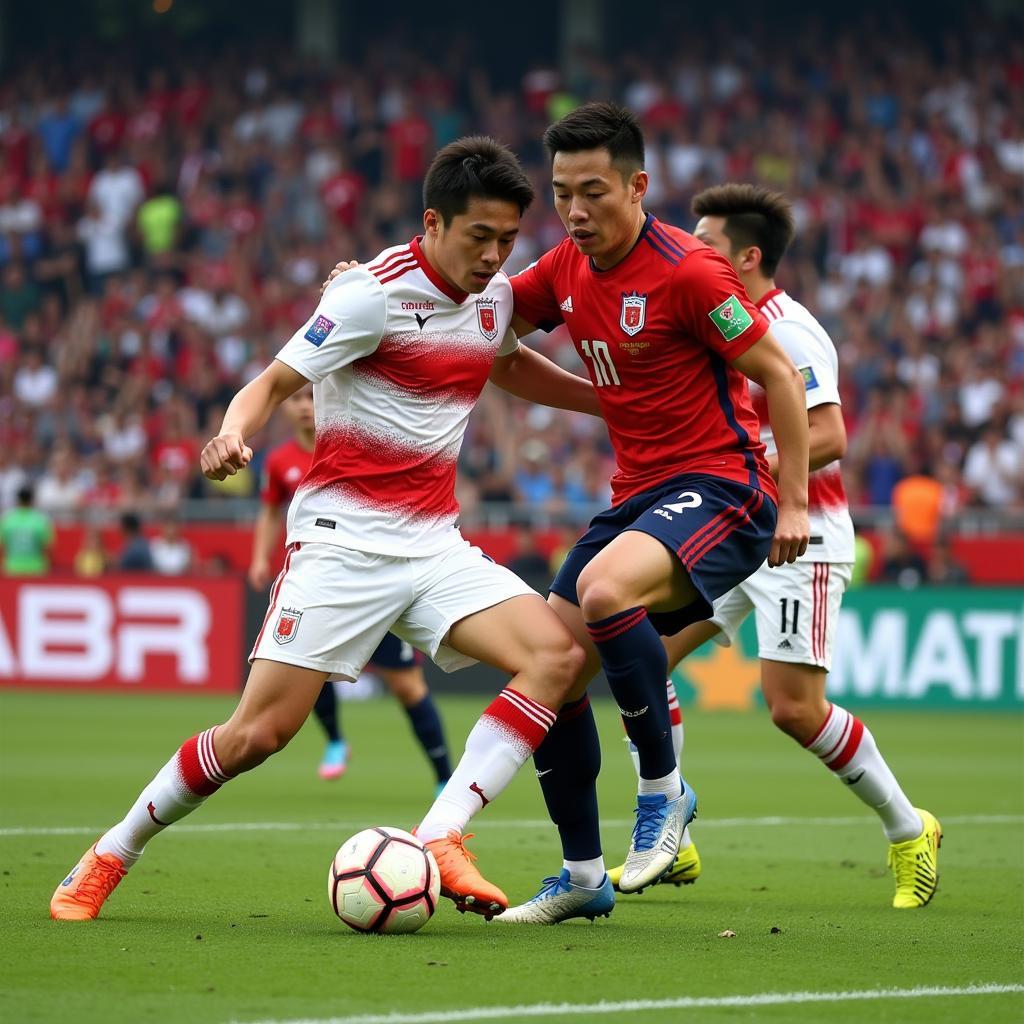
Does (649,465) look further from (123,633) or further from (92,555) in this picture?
(92,555)

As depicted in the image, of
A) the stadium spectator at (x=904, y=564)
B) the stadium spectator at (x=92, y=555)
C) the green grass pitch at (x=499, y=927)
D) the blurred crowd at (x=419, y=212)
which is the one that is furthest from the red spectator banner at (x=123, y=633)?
the stadium spectator at (x=904, y=564)

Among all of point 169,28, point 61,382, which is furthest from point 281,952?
point 169,28

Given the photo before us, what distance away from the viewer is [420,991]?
4953mm

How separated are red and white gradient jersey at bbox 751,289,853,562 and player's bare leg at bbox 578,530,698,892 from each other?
135 cm

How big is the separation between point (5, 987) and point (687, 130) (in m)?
21.5

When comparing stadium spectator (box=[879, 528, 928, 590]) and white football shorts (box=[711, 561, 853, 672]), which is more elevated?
white football shorts (box=[711, 561, 853, 672])

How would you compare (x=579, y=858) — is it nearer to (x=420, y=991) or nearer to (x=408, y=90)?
(x=420, y=991)

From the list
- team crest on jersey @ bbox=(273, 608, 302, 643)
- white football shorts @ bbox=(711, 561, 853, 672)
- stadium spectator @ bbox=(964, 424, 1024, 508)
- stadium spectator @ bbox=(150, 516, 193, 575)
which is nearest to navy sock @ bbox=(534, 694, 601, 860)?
team crest on jersey @ bbox=(273, 608, 302, 643)

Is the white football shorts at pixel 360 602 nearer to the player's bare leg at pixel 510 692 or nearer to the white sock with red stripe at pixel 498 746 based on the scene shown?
the player's bare leg at pixel 510 692

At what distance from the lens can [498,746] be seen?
6.11 meters

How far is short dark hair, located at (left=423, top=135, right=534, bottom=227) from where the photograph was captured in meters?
6.14

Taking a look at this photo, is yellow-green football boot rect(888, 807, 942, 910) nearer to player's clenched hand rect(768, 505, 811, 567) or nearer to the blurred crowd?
player's clenched hand rect(768, 505, 811, 567)

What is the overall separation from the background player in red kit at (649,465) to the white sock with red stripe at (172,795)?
1100 millimetres

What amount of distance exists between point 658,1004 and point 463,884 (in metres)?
1.02
